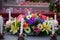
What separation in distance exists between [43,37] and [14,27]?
1.01ft

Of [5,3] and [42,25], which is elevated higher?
[42,25]

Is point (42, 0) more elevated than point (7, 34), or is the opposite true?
point (7, 34)

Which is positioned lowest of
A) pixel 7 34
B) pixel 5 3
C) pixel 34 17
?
pixel 5 3

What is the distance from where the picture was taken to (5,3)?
786 centimetres

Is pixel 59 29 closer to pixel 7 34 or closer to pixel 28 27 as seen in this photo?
pixel 28 27

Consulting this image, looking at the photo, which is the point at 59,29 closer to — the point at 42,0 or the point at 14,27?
the point at 14,27

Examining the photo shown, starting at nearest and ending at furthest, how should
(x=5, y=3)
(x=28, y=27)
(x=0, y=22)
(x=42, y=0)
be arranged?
1. (x=0, y=22)
2. (x=28, y=27)
3. (x=5, y=3)
4. (x=42, y=0)

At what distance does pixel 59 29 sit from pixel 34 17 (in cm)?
30

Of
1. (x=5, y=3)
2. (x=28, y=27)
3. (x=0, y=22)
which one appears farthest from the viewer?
(x=5, y=3)

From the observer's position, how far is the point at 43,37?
2436 mm

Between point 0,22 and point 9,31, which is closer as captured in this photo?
point 0,22

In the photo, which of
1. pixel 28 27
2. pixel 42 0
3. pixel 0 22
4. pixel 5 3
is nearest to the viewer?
pixel 0 22

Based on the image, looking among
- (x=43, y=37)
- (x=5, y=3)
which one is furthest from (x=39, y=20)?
(x=5, y=3)

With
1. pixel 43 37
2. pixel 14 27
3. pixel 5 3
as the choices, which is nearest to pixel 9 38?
pixel 14 27
